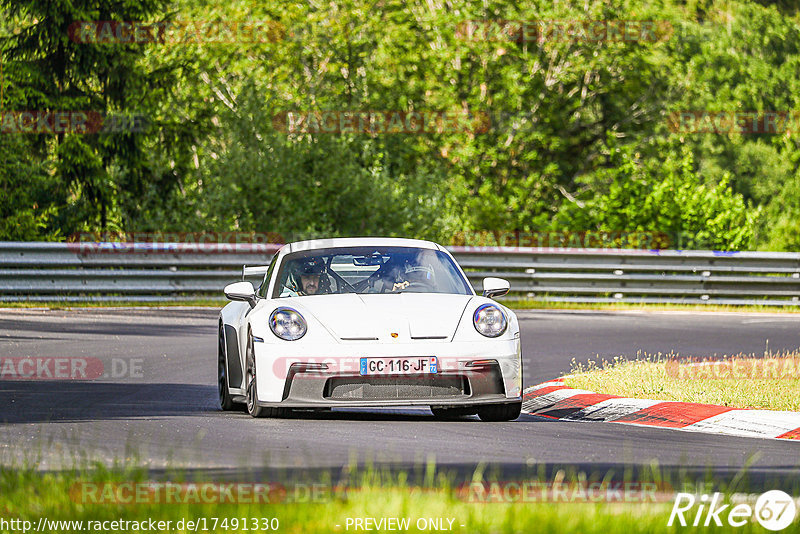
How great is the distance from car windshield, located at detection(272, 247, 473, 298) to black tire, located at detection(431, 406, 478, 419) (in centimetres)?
88

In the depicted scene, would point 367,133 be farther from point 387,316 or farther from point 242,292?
point 387,316

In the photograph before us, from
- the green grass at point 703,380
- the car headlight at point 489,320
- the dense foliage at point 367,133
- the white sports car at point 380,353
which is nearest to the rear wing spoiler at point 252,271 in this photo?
the white sports car at point 380,353

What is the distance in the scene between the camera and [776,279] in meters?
23.5

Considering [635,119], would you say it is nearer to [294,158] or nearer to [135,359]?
[294,158]

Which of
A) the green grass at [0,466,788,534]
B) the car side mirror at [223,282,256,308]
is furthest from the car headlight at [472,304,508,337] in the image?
the green grass at [0,466,788,534]

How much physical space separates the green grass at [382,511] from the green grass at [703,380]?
4.82 meters

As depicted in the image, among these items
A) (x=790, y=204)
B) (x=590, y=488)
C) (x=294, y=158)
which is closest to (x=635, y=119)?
(x=790, y=204)

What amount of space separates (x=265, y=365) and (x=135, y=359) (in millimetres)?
5099

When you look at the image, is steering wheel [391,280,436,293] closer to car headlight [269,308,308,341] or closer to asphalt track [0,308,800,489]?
asphalt track [0,308,800,489]

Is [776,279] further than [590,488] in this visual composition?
Yes

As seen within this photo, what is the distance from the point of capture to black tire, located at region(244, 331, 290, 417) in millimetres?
8922

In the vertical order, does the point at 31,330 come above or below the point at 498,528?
below

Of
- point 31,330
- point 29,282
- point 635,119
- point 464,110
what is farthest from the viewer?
point 635,119

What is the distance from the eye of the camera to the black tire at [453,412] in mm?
9259
